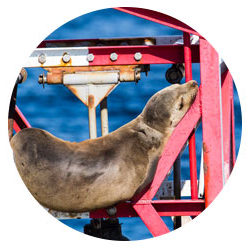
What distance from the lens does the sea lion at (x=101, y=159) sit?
4.62m

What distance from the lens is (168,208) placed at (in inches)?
192

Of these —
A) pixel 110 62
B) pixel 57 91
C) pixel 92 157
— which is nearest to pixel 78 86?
pixel 110 62

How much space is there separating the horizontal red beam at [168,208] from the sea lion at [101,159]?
185 millimetres

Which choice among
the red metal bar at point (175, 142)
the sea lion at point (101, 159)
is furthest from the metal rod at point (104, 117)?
the red metal bar at point (175, 142)

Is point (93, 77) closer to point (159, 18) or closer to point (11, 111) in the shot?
point (159, 18)

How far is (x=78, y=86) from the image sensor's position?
4.99 m

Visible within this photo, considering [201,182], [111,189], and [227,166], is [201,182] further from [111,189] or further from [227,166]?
[111,189]

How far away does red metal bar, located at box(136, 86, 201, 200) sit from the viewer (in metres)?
4.81

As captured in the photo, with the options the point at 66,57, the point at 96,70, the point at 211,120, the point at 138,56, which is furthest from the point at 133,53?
the point at 211,120

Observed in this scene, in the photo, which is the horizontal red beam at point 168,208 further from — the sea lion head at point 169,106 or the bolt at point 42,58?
the bolt at point 42,58

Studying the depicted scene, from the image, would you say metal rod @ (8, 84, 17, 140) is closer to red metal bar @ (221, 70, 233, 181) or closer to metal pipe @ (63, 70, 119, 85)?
metal pipe @ (63, 70, 119, 85)

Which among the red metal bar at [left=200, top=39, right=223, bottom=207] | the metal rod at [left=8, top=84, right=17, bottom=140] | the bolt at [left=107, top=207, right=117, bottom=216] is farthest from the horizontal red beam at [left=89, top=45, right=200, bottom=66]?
the bolt at [left=107, top=207, right=117, bottom=216]

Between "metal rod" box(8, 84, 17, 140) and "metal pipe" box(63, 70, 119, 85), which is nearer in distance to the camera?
"metal pipe" box(63, 70, 119, 85)

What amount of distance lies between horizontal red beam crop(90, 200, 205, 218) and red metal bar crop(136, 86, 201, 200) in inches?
4.8
